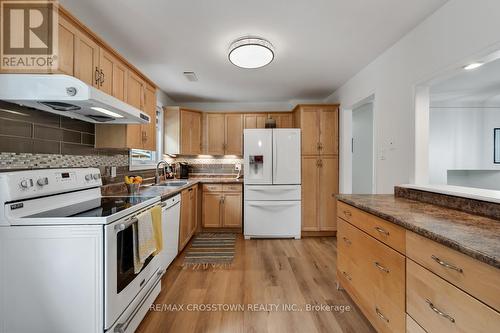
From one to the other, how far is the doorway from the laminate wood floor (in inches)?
92.1

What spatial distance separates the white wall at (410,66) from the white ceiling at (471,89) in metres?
0.70

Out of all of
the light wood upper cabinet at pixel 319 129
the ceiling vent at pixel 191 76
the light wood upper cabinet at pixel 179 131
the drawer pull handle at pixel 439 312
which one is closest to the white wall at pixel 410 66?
the light wood upper cabinet at pixel 319 129

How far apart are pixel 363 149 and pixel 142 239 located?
465 centimetres

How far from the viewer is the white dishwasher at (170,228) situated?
7.73 ft

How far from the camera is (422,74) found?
6.49 ft

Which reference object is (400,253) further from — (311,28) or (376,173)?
(311,28)

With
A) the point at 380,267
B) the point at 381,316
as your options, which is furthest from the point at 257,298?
the point at 380,267

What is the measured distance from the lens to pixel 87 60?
180 centimetres

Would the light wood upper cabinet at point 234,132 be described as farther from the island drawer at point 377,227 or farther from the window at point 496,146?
the window at point 496,146

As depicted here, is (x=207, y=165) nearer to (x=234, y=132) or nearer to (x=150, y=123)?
(x=234, y=132)

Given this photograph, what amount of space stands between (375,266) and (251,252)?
1.90 m

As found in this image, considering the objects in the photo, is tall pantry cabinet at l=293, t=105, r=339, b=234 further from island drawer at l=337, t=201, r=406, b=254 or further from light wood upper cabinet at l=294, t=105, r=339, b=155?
island drawer at l=337, t=201, r=406, b=254

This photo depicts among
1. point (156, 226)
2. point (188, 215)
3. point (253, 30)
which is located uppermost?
point (253, 30)

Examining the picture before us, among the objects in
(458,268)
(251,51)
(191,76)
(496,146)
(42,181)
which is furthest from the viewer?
(496,146)
